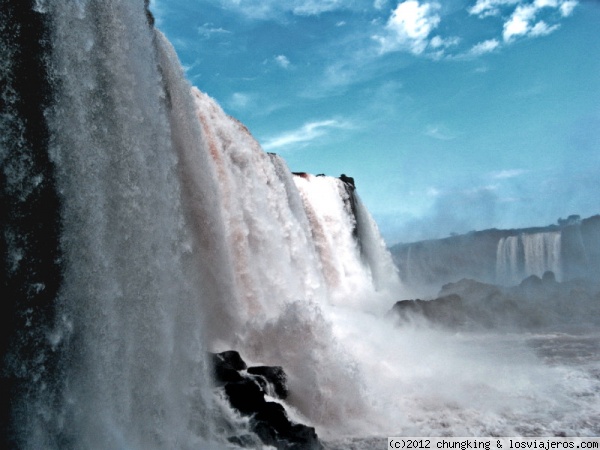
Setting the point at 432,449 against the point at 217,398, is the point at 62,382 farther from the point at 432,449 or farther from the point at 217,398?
the point at 432,449

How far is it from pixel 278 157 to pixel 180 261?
10591mm

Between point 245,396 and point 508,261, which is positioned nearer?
point 245,396

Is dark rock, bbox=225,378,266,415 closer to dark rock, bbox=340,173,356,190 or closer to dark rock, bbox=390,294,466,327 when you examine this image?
dark rock, bbox=390,294,466,327

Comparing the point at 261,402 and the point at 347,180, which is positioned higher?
the point at 347,180

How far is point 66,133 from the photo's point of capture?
5402 mm

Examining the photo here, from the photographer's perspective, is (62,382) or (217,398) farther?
(217,398)

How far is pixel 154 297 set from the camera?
6637 mm

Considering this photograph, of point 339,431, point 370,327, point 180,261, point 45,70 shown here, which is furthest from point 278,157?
point 45,70

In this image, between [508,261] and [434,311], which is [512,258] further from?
[434,311]

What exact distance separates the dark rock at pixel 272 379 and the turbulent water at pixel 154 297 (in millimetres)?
308

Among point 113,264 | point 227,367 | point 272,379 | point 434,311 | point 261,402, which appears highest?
point 434,311

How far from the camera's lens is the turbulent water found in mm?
4906

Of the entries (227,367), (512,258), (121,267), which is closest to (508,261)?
(512,258)

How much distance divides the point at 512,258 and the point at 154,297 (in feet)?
96.3
